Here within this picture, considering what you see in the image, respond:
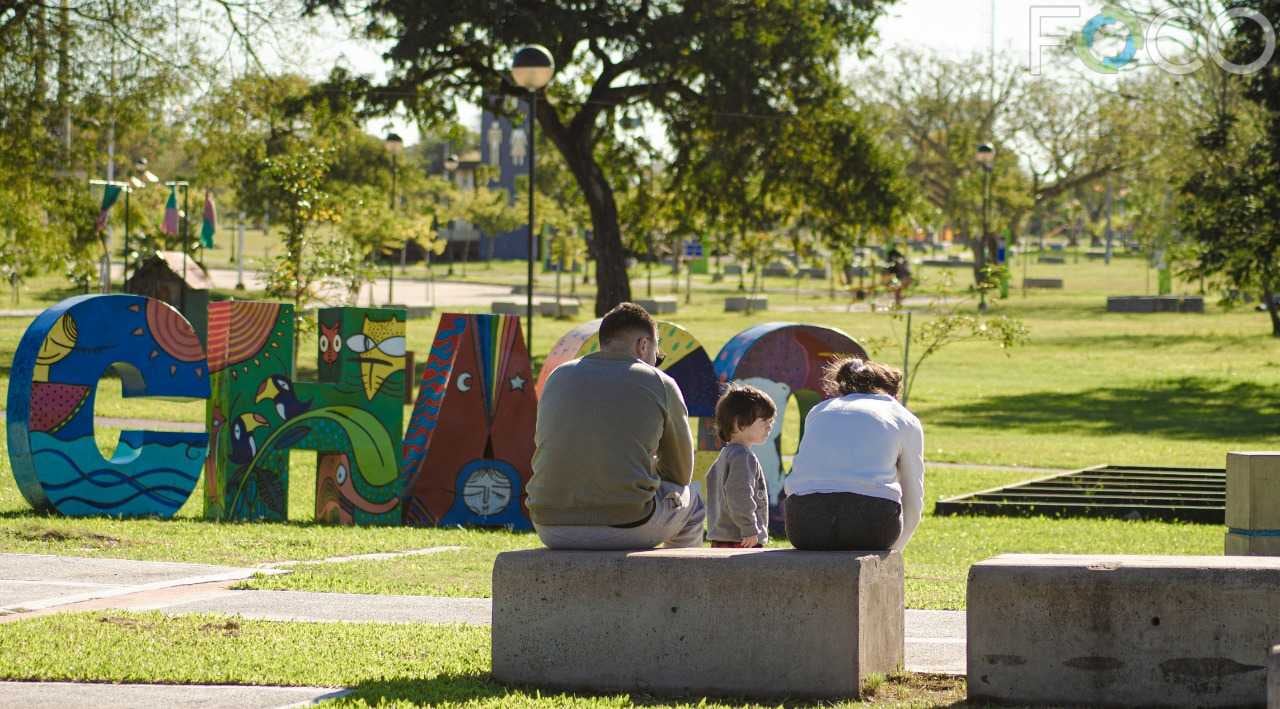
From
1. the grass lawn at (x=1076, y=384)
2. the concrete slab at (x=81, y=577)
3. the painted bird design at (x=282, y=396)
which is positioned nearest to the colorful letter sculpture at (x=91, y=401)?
the painted bird design at (x=282, y=396)

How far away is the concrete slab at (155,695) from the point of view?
6.62 meters

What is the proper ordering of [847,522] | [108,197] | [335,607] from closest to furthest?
[847,522]
[335,607]
[108,197]

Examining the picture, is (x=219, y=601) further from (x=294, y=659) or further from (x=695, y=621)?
(x=695, y=621)

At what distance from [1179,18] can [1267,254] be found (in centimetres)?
954

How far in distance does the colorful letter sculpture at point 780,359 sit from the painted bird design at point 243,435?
3880 millimetres

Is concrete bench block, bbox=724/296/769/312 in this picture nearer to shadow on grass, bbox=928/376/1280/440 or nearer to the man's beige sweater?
shadow on grass, bbox=928/376/1280/440

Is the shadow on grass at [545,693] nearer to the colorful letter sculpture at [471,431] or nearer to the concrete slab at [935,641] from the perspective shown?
the concrete slab at [935,641]

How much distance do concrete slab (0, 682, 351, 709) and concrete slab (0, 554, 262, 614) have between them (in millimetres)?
1954

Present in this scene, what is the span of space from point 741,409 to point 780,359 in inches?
264

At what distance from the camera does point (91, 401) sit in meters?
13.2

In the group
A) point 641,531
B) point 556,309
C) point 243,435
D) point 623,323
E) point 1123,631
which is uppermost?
point 623,323

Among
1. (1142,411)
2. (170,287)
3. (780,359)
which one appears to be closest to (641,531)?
(780,359)

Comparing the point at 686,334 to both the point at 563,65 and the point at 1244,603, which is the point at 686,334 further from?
the point at 563,65

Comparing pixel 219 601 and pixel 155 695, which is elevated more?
pixel 155 695
